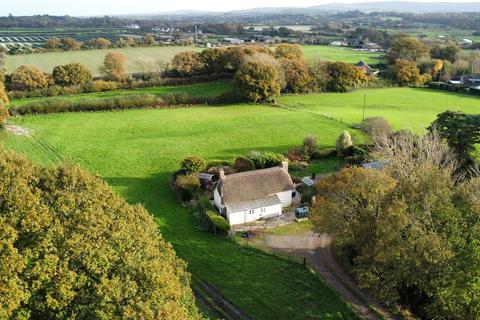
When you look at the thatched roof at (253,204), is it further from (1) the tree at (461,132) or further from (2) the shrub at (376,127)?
(2) the shrub at (376,127)

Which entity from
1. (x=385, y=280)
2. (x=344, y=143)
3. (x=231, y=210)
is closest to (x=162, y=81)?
(x=344, y=143)

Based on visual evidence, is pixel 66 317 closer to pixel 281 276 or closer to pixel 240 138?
pixel 281 276

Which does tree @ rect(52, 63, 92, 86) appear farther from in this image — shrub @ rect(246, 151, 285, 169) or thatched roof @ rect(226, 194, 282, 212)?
thatched roof @ rect(226, 194, 282, 212)

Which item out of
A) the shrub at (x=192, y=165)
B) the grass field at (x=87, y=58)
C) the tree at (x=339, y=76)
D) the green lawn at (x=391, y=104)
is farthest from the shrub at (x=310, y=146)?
the grass field at (x=87, y=58)

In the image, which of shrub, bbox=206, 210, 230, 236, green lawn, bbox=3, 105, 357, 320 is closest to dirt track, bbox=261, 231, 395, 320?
green lawn, bbox=3, 105, 357, 320

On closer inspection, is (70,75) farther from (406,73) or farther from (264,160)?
(406,73)

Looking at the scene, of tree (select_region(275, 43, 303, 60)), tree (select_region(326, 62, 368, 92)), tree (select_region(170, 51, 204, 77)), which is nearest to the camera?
tree (select_region(326, 62, 368, 92))
